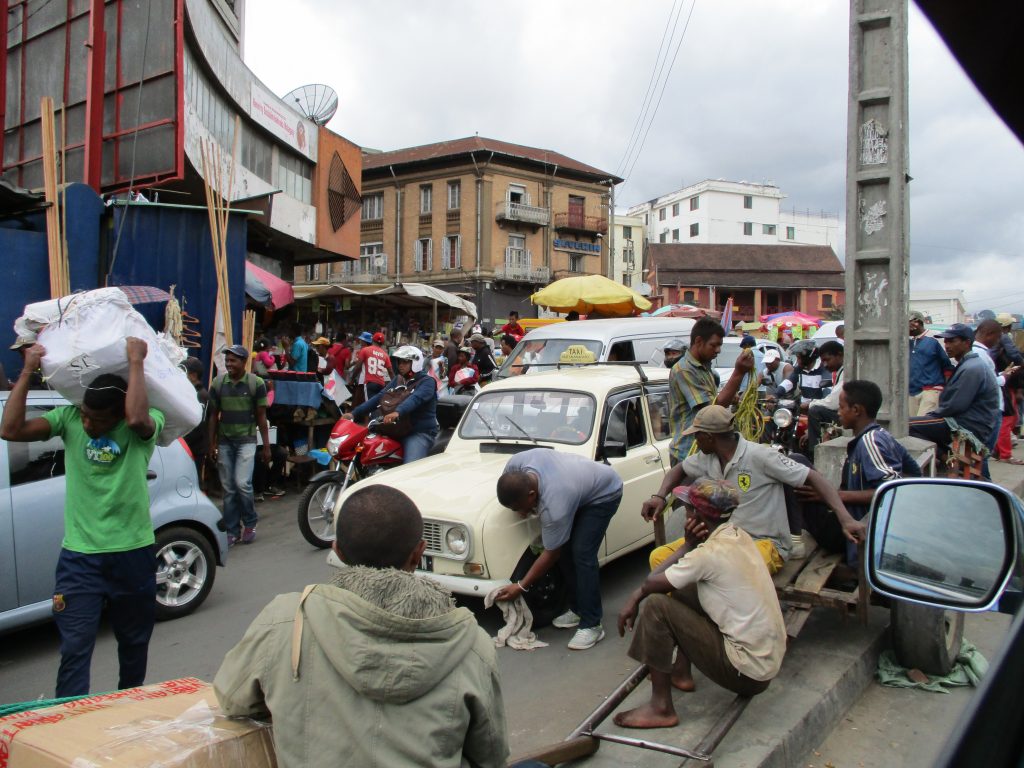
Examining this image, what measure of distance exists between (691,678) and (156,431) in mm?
2954

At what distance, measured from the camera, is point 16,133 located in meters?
13.5

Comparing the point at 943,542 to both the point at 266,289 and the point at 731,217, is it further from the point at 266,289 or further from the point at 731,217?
the point at 731,217

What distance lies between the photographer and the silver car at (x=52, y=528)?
4.53m

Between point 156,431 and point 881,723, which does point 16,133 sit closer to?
point 156,431

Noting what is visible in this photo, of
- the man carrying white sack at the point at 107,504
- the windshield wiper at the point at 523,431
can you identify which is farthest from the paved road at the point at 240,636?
the man carrying white sack at the point at 107,504

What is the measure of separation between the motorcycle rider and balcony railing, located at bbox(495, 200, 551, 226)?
3700cm

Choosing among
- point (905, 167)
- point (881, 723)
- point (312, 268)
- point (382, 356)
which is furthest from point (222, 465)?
point (312, 268)

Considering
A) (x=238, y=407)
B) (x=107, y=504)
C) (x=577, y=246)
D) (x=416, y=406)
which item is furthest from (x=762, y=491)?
(x=577, y=246)

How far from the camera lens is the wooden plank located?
4078 mm

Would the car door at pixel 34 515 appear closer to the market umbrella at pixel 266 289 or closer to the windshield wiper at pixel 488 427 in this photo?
the windshield wiper at pixel 488 427

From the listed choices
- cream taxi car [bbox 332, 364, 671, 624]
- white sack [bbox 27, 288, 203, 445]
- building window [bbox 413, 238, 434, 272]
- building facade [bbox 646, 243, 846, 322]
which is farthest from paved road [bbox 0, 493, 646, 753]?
building facade [bbox 646, 243, 846, 322]

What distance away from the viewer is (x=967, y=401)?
A: 21.0 ft

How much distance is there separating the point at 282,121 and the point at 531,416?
17.5m

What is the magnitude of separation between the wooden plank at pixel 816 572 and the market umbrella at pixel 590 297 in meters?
8.65
